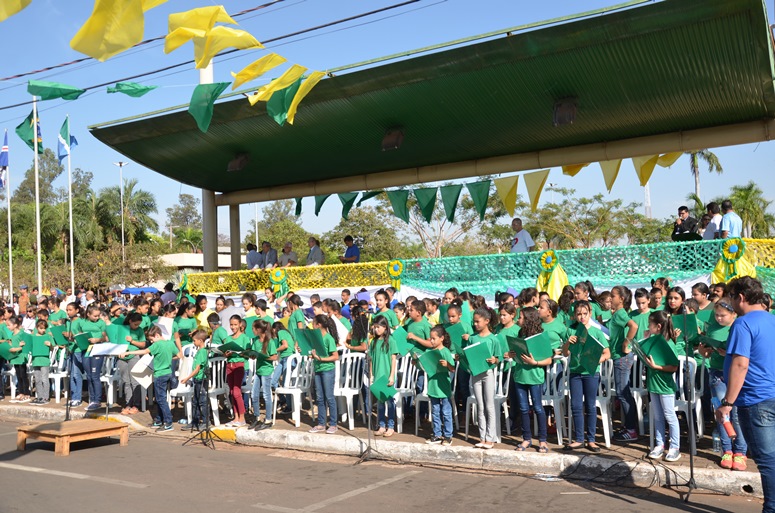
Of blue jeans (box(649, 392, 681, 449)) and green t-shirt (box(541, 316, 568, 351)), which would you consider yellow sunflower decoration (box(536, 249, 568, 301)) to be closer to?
green t-shirt (box(541, 316, 568, 351))

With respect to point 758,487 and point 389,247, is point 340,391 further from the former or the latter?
point 389,247

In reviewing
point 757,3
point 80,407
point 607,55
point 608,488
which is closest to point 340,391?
point 608,488

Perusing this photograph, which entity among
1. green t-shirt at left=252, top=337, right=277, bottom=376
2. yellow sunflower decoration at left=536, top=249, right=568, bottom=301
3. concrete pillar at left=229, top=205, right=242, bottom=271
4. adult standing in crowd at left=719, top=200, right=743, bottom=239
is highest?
concrete pillar at left=229, top=205, right=242, bottom=271

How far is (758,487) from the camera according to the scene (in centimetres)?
659

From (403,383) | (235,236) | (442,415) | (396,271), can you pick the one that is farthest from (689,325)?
(235,236)

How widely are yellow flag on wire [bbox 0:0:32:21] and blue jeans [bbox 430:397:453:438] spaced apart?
6.05 m

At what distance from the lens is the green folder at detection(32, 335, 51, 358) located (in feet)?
45.2

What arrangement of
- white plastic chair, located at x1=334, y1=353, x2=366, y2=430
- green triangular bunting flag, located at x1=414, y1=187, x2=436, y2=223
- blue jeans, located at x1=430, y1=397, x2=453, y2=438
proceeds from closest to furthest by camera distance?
blue jeans, located at x1=430, y1=397, x2=453, y2=438 < white plastic chair, located at x1=334, y1=353, x2=366, y2=430 < green triangular bunting flag, located at x1=414, y1=187, x2=436, y2=223

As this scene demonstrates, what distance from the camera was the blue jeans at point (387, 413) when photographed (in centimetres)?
966

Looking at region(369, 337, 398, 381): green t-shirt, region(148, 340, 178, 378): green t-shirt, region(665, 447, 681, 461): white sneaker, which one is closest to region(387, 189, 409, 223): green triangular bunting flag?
region(148, 340, 178, 378): green t-shirt

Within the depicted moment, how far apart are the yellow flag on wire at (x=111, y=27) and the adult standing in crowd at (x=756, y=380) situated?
15.4 ft

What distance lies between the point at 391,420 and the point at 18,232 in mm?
50056

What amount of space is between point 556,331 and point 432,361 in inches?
58.1

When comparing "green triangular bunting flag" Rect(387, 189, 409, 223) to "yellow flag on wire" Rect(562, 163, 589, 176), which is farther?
"green triangular bunting flag" Rect(387, 189, 409, 223)
